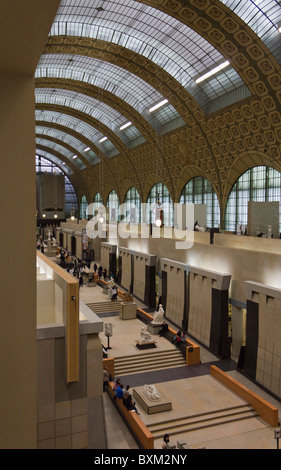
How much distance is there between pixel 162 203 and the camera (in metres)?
36.9

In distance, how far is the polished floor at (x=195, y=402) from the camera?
10.3 meters

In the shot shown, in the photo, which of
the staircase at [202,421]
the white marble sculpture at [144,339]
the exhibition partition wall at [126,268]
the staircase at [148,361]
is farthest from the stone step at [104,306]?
the staircase at [202,421]

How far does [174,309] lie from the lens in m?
20.5

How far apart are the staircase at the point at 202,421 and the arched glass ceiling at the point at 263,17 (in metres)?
14.9

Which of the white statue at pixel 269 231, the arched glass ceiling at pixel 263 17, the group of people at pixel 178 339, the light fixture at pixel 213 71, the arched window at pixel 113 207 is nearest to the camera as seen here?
the group of people at pixel 178 339

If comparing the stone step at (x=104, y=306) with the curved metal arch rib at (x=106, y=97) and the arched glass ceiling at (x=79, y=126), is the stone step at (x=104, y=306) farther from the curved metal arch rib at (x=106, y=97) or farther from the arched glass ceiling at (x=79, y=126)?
the arched glass ceiling at (x=79, y=126)

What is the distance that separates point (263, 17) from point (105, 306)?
55.4ft

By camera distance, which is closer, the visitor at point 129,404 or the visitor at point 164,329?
the visitor at point 129,404

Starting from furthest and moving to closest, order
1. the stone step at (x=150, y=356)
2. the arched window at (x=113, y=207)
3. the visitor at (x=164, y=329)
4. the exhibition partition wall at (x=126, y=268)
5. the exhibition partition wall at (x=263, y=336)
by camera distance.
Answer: the arched window at (x=113, y=207)
the exhibition partition wall at (x=126, y=268)
the visitor at (x=164, y=329)
the stone step at (x=150, y=356)
the exhibition partition wall at (x=263, y=336)

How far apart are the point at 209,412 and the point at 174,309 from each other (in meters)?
9.05

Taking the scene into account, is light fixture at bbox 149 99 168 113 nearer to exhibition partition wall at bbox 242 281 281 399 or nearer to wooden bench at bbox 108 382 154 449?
exhibition partition wall at bbox 242 281 281 399

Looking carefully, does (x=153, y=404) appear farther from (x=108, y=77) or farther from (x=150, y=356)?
(x=108, y=77)

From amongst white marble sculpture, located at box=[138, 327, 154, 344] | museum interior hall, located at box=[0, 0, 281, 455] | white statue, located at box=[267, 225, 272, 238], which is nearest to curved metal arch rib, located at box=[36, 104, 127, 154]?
museum interior hall, located at box=[0, 0, 281, 455]
